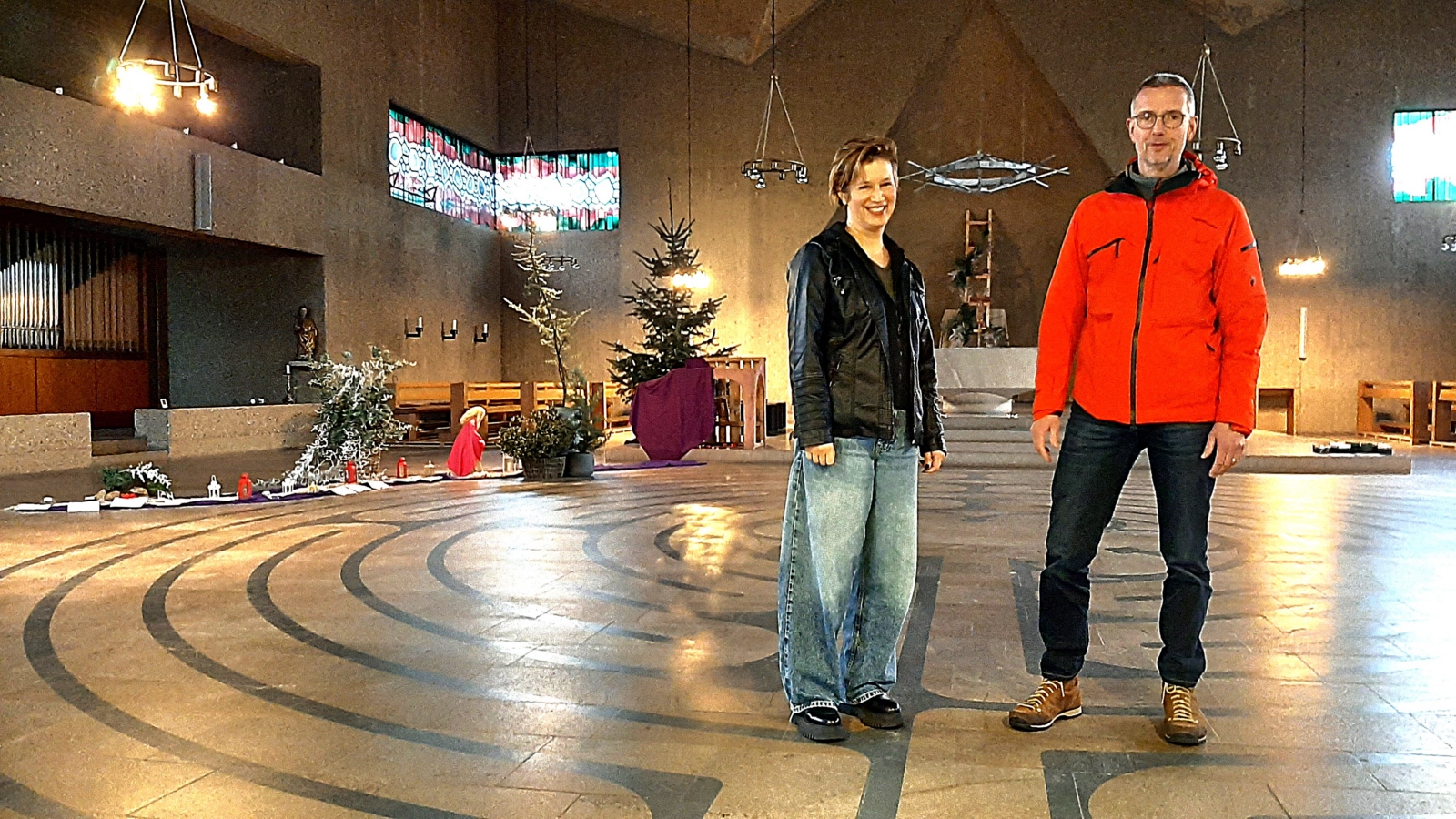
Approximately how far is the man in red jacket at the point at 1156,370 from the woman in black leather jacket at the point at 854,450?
1.14 ft

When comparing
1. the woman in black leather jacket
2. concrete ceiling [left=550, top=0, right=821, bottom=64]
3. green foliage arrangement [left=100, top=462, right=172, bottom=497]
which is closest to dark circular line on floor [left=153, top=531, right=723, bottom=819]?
the woman in black leather jacket

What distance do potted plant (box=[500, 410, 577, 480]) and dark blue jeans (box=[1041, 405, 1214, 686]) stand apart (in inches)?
287

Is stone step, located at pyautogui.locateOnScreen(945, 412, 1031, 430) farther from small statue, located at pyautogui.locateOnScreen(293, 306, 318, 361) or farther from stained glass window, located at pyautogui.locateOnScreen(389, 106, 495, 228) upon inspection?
stained glass window, located at pyautogui.locateOnScreen(389, 106, 495, 228)

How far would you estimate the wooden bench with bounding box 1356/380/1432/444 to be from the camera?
1503 cm

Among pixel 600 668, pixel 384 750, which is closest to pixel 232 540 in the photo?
pixel 600 668

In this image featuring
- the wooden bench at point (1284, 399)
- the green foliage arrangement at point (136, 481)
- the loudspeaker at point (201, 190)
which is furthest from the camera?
the wooden bench at point (1284, 399)

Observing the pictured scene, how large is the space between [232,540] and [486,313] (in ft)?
47.3

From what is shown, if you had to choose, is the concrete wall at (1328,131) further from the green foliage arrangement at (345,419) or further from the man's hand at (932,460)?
the man's hand at (932,460)

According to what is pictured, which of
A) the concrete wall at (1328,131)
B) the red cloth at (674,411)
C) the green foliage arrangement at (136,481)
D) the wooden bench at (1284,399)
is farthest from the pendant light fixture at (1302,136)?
the green foliage arrangement at (136,481)

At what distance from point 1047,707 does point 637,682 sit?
3.92 feet

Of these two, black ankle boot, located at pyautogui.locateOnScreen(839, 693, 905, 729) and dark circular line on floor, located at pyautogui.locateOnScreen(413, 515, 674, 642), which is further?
dark circular line on floor, located at pyautogui.locateOnScreen(413, 515, 674, 642)

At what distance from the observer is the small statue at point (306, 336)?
627 inches

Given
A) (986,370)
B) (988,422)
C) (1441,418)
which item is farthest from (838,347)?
(1441,418)

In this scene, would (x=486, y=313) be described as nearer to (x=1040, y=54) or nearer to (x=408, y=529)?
(x=1040, y=54)
